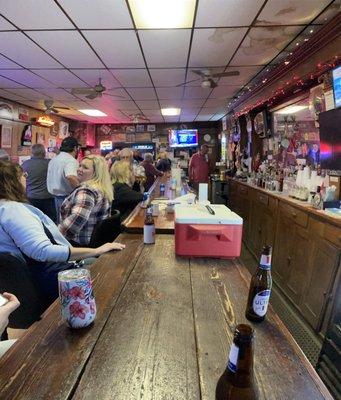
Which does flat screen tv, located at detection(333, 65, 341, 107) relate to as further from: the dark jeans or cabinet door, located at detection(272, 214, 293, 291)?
the dark jeans

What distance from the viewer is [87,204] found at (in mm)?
2336

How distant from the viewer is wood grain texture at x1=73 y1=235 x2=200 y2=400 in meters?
0.70

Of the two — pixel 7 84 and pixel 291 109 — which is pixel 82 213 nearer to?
pixel 291 109

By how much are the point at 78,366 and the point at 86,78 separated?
4.70 meters

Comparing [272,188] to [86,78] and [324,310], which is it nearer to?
[324,310]

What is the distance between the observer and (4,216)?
61.6 inches

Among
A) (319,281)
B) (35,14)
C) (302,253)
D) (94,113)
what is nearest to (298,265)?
(302,253)

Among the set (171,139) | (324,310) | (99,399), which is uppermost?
(171,139)

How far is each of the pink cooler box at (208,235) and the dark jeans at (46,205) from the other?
3894mm

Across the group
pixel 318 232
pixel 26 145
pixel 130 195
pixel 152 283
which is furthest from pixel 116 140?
pixel 152 283

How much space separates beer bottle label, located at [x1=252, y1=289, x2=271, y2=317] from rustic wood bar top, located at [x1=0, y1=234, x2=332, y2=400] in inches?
1.7

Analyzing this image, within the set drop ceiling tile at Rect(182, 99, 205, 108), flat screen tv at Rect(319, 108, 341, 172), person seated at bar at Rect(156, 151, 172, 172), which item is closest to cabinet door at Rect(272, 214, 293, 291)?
flat screen tv at Rect(319, 108, 341, 172)

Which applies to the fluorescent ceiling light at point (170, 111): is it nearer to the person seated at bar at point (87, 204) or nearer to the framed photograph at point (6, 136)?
the framed photograph at point (6, 136)

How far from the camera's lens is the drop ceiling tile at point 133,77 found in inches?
167
